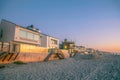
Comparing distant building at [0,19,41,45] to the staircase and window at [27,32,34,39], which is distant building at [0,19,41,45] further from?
the staircase

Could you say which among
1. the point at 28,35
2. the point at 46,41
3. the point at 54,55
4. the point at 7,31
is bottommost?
the point at 54,55

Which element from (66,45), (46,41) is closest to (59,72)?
(46,41)

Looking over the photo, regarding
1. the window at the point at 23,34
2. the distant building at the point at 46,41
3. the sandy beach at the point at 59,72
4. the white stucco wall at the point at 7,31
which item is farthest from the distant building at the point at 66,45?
the sandy beach at the point at 59,72

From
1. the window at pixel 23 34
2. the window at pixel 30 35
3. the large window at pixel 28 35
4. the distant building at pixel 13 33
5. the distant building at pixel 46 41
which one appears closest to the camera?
the distant building at pixel 13 33

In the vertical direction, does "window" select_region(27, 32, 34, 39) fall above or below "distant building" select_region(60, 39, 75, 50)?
above

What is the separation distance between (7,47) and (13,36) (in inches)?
180

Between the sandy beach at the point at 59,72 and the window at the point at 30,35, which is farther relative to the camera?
the window at the point at 30,35

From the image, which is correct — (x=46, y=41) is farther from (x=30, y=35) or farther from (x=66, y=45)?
(x=66, y=45)

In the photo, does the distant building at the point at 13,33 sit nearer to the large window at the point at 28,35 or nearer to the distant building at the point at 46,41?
the large window at the point at 28,35

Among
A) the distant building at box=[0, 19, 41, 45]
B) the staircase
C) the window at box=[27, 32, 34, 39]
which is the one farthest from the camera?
the staircase

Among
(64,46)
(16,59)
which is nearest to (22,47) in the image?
(16,59)

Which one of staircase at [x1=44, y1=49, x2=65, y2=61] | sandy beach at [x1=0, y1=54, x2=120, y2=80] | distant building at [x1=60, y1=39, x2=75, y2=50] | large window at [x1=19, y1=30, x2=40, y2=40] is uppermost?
large window at [x1=19, y1=30, x2=40, y2=40]

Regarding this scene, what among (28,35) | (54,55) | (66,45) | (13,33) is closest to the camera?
(13,33)

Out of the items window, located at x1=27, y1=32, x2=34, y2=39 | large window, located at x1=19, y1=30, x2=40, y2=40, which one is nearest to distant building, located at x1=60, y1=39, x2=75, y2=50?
large window, located at x1=19, y1=30, x2=40, y2=40
